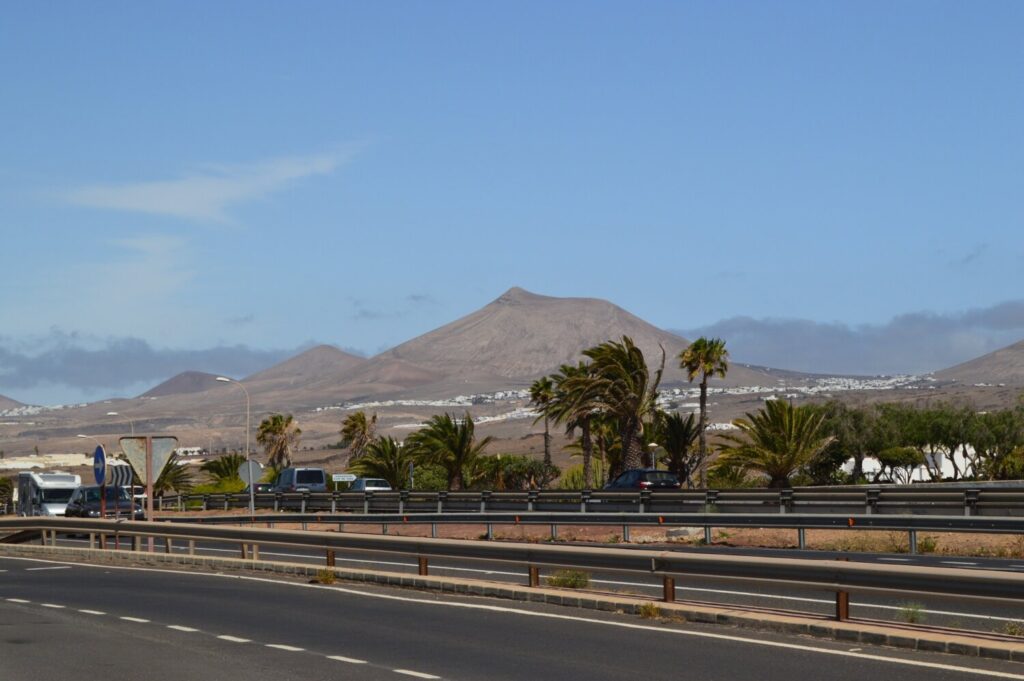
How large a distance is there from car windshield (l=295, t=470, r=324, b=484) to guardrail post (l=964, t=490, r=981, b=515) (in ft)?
120

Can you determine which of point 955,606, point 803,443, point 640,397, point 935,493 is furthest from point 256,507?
point 955,606

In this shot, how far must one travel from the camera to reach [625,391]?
60.2 meters

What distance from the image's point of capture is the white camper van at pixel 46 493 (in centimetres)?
5562

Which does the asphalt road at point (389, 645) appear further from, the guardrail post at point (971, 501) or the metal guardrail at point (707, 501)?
the metal guardrail at point (707, 501)

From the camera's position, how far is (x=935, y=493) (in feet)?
110

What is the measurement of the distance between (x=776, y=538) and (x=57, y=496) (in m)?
33.6

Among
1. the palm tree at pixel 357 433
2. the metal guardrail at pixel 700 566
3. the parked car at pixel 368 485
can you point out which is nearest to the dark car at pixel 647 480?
the parked car at pixel 368 485

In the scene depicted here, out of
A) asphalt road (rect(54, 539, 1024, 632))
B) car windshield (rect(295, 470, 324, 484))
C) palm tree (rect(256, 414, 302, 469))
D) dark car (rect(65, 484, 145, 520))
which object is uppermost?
palm tree (rect(256, 414, 302, 469))

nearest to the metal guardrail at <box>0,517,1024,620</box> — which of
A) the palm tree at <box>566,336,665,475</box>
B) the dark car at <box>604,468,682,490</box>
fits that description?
the dark car at <box>604,468,682,490</box>

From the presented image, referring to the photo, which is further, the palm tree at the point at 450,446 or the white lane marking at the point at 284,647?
the palm tree at the point at 450,446

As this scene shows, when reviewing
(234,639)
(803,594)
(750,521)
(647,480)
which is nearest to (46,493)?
(647,480)

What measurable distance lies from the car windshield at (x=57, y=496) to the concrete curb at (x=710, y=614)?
3171cm

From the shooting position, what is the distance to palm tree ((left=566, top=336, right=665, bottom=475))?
197ft

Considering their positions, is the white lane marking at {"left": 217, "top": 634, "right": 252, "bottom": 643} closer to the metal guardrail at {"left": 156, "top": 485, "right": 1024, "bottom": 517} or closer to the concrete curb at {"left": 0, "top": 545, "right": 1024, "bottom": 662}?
the concrete curb at {"left": 0, "top": 545, "right": 1024, "bottom": 662}
